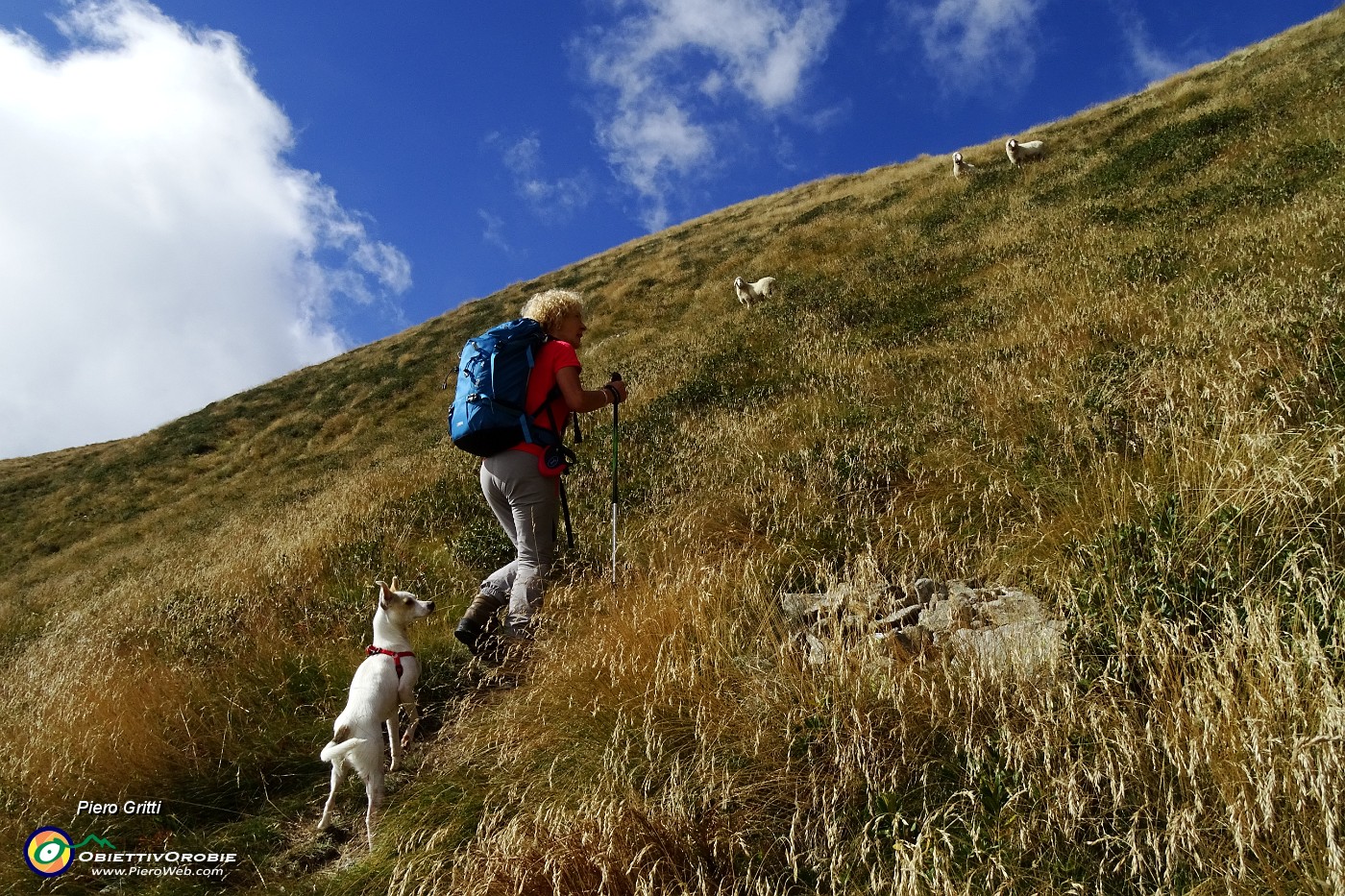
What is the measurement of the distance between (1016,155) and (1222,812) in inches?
895

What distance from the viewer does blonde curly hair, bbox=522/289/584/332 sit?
4.53 metres

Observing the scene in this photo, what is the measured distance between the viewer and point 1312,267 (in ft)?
18.3

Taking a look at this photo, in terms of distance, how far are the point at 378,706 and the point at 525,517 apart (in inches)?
51.1

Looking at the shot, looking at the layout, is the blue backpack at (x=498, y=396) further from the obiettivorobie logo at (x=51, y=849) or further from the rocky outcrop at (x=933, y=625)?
the obiettivorobie logo at (x=51, y=849)

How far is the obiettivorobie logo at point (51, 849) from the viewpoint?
3254 millimetres

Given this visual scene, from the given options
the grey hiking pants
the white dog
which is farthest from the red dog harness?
the grey hiking pants

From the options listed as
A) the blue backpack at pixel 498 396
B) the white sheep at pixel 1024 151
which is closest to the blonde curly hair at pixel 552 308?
the blue backpack at pixel 498 396

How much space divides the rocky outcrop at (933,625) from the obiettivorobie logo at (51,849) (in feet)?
12.0

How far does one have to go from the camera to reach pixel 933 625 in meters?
2.97

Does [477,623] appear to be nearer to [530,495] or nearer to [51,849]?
[530,495]

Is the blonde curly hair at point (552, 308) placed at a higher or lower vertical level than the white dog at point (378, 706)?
higher

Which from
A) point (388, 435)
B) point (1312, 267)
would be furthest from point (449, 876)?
point (388, 435)

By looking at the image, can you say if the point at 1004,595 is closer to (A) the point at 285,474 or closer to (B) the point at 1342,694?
(B) the point at 1342,694

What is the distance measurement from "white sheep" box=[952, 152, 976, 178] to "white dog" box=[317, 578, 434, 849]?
848 inches
